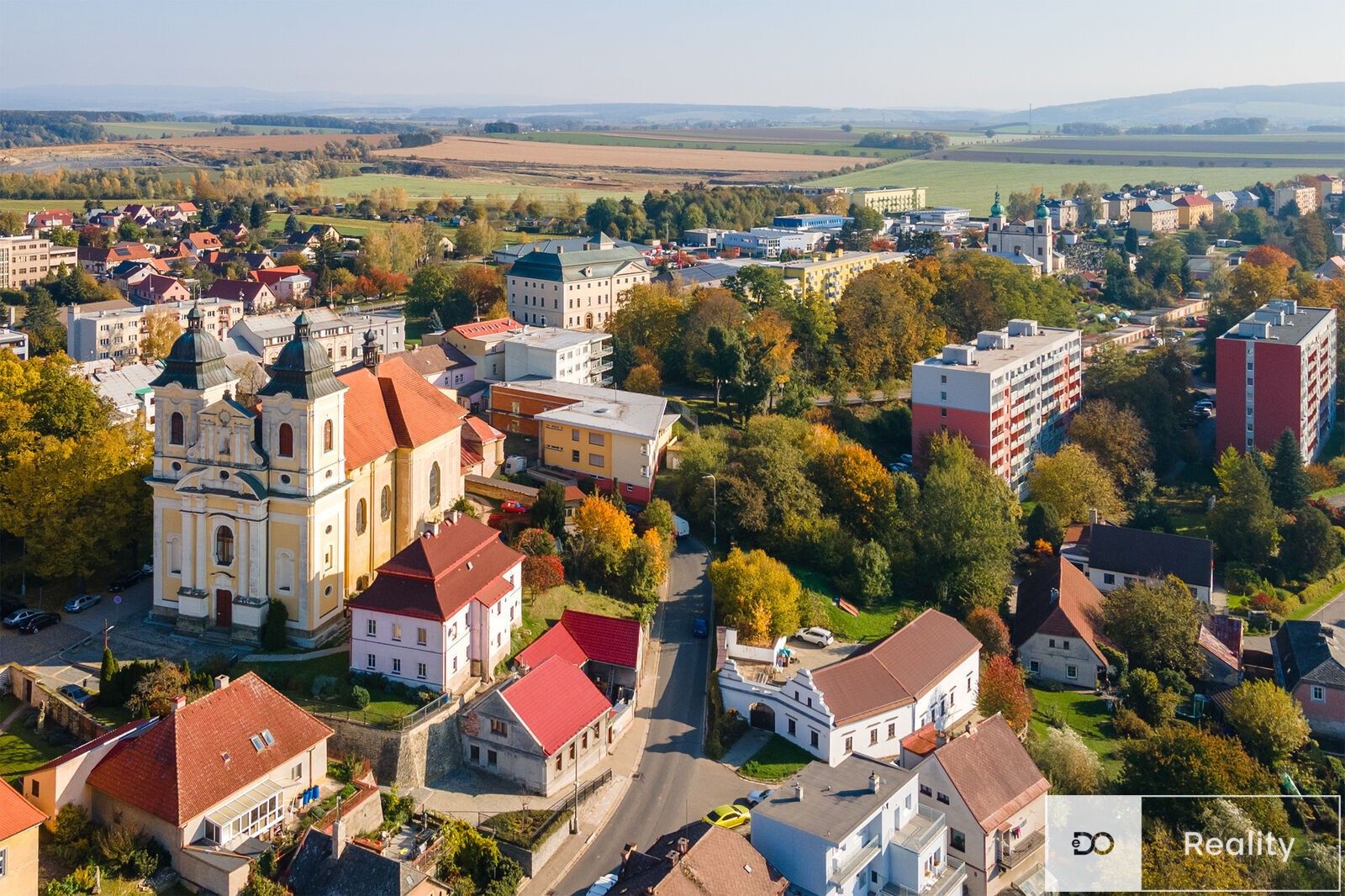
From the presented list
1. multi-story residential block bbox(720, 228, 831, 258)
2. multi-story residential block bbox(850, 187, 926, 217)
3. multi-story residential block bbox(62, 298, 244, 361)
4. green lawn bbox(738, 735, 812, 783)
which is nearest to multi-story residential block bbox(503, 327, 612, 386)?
multi-story residential block bbox(62, 298, 244, 361)

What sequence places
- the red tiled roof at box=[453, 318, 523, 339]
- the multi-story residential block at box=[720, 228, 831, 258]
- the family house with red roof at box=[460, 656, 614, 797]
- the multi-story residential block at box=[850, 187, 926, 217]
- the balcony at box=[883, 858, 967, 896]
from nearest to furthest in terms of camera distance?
the balcony at box=[883, 858, 967, 896], the family house with red roof at box=[460, 656, 614, 797], the red tiled roof at box=[453, 318, 523, 339], the multi-story residential block at box=[720, 228, 831, 258], the multi-story residential block at box=[850, 187, 926, 217]

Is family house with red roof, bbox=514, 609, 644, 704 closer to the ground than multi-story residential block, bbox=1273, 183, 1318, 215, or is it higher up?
closer to the ground

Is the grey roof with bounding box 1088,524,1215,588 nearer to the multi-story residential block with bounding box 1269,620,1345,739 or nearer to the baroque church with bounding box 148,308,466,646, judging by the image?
the multi-story residential block with bounding box 1269,620,1345,739

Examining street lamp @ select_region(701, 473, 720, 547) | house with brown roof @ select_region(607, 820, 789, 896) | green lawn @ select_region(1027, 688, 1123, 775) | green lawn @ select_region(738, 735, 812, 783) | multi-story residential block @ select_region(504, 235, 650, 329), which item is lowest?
green lawn @ select_region(1027, 688, 1123, 775)

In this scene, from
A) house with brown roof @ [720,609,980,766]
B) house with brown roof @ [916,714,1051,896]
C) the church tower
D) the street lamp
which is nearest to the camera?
house with brown roof @ [916,714,1051,896]

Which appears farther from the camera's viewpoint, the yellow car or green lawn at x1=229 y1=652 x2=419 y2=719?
green lawn at x1=229 y1=652 x2=419 y2=719

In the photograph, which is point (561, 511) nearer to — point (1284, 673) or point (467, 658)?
point (467, 658)
